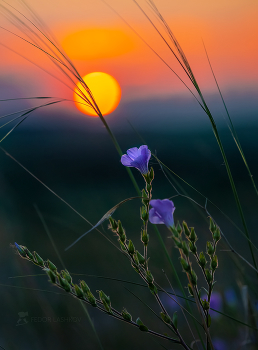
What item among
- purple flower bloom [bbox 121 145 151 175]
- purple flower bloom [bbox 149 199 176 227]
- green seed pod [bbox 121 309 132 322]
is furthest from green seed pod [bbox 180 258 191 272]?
purple flower bloom [bbox 121 145 151 175]

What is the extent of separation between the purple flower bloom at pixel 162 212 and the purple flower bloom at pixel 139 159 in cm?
22

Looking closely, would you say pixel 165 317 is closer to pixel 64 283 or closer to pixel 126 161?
pixel 64 283

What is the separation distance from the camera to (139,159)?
0.81m

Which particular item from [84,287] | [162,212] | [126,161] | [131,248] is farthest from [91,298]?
[126,161]

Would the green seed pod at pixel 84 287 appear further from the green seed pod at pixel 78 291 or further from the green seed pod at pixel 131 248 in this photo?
the green seed pod at pixel 131 248

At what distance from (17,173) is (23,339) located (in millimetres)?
3667

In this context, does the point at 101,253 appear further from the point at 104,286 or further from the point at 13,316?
the point at 13,316

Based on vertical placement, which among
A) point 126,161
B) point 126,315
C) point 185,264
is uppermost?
point 126,161

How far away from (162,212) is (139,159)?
24 centimetres

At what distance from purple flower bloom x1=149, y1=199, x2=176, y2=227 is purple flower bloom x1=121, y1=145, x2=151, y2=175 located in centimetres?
22

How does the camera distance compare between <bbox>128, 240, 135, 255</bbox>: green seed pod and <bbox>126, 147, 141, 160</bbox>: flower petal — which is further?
<bbox>126, 147, 141, 160</bbox>: flower petal

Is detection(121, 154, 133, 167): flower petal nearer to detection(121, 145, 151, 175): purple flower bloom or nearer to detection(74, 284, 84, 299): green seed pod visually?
detection(121, 145, 151, 175): purple flower bloom

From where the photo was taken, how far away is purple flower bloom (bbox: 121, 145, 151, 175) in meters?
0.79

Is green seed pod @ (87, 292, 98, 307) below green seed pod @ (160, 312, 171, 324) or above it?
below
